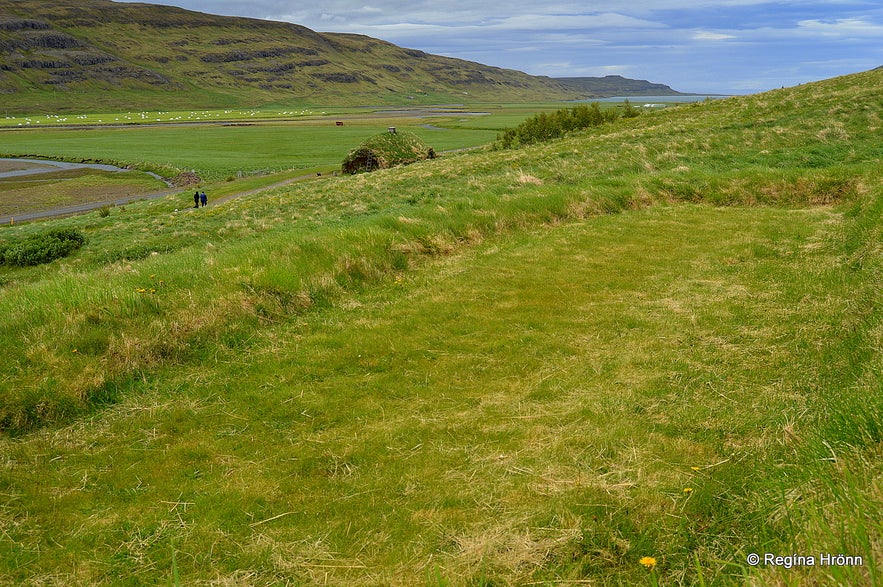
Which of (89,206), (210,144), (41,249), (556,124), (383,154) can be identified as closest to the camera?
(41,249)

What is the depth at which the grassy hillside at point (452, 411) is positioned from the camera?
411 centimetres

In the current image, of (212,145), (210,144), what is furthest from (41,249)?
(210,144)

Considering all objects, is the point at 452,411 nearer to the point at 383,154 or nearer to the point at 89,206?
the point at 383,154

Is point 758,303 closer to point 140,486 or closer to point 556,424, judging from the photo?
point 556,424

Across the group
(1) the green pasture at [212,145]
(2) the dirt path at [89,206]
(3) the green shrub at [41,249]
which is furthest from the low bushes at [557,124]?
(3) the green shrub at [41,249]

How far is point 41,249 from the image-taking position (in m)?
26.8

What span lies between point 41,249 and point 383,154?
29.8 meters

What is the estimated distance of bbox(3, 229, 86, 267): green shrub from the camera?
2625 cm

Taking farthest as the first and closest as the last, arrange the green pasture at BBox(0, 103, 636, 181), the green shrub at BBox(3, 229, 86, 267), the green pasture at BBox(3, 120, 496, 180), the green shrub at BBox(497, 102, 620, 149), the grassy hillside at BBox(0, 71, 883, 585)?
the green pasture at BBox(3, 120, 496, 180) → the green pasture at BBox(0, 103, 636, 181) → the green shrub at BBox(497, 102, 620, 149) → the green shrub at BBox(3, 229, 86, 267) → the grassy hillside at BBox(0, 71, 883, 585)

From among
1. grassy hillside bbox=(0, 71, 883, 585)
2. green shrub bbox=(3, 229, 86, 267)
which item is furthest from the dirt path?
grassy hillside bbox=(0, 71, 883, 585)

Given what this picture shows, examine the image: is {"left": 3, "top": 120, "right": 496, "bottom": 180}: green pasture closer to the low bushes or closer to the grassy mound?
the grassy mound

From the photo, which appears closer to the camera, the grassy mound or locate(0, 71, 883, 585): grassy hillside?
locate(0, 71, 883, 585): grassy hillside

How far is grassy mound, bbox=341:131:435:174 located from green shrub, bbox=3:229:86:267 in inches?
1061

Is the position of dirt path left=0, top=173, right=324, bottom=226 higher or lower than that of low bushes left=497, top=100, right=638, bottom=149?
lower
